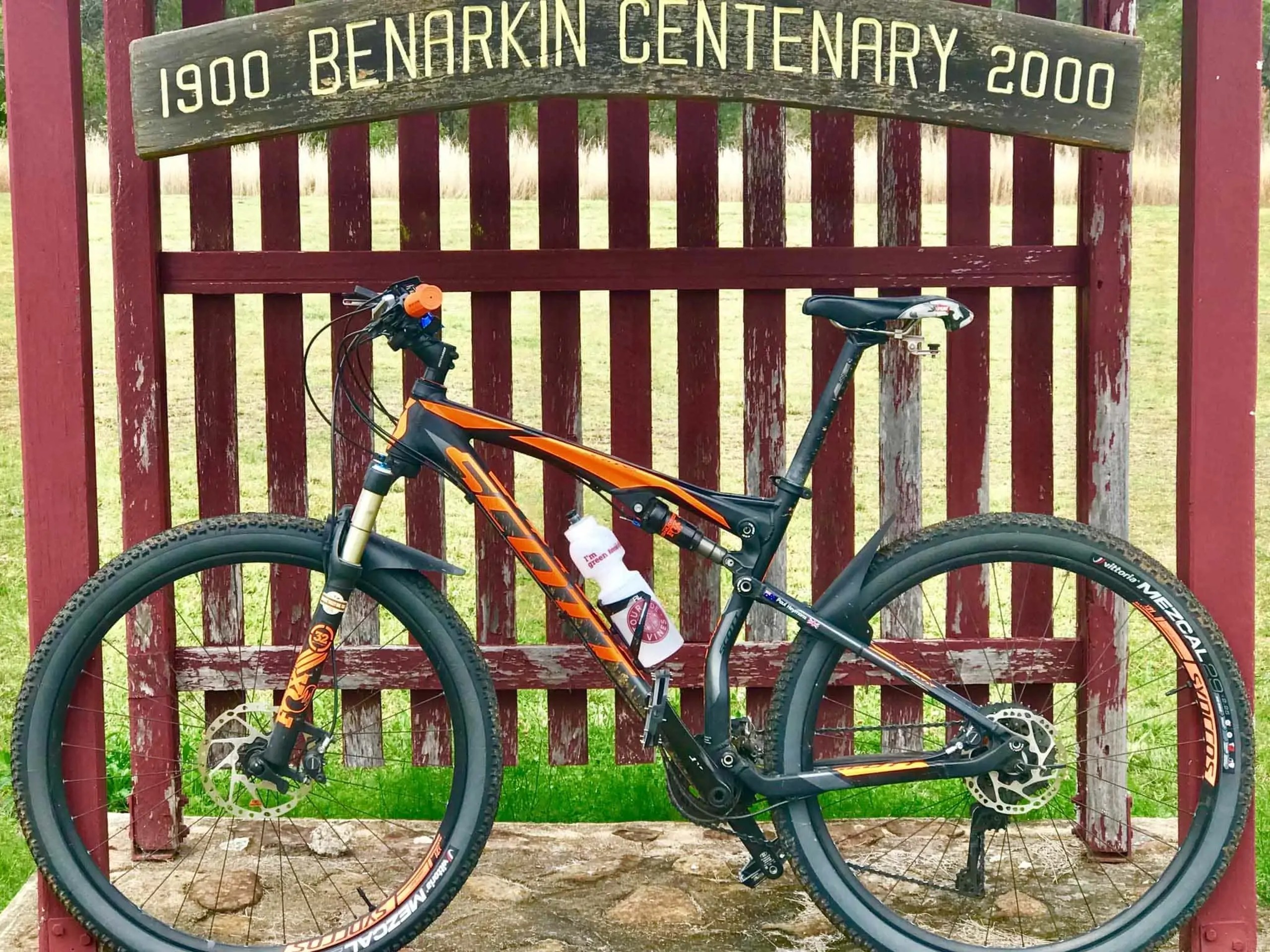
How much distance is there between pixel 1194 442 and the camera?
9.89ft

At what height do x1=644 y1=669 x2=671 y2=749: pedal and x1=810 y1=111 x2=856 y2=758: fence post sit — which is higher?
x1=810 y1=111 x2=856 y2=758: fence post

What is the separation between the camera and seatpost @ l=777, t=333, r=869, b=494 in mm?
2945

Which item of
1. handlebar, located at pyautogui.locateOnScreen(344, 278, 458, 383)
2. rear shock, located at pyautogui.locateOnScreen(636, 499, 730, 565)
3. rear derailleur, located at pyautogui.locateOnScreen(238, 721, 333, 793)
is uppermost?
handlebar, located at pyautogui.locateOnScreen(344, 278, 458, 383)

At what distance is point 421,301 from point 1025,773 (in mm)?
1552

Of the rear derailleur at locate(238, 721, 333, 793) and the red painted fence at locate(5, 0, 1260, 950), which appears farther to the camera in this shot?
the red painted fence at locate(5, 0, 1260, 950)

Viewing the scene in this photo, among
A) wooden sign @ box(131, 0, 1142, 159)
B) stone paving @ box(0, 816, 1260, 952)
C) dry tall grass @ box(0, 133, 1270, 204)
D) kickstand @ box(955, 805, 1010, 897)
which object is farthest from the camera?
dry tall grass @ box(0, 133, 1270, 204)

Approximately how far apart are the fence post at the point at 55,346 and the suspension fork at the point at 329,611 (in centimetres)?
42

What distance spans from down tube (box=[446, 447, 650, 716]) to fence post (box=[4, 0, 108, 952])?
2.72 ft

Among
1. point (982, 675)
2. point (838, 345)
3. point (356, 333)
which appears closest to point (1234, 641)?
point (982, 675)

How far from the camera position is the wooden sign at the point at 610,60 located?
283 cm

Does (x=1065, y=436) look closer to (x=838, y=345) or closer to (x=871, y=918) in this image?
(x=838, y=345)

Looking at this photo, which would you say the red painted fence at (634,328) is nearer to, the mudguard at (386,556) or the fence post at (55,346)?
the fence post at (55,346)

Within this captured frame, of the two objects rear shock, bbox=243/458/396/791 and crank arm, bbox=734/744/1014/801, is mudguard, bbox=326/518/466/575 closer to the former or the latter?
rear shock, bbox=243/458/396/791

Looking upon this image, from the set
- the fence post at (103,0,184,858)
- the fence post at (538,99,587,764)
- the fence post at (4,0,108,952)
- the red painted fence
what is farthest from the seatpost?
the fence post at (103,0,184,858)
